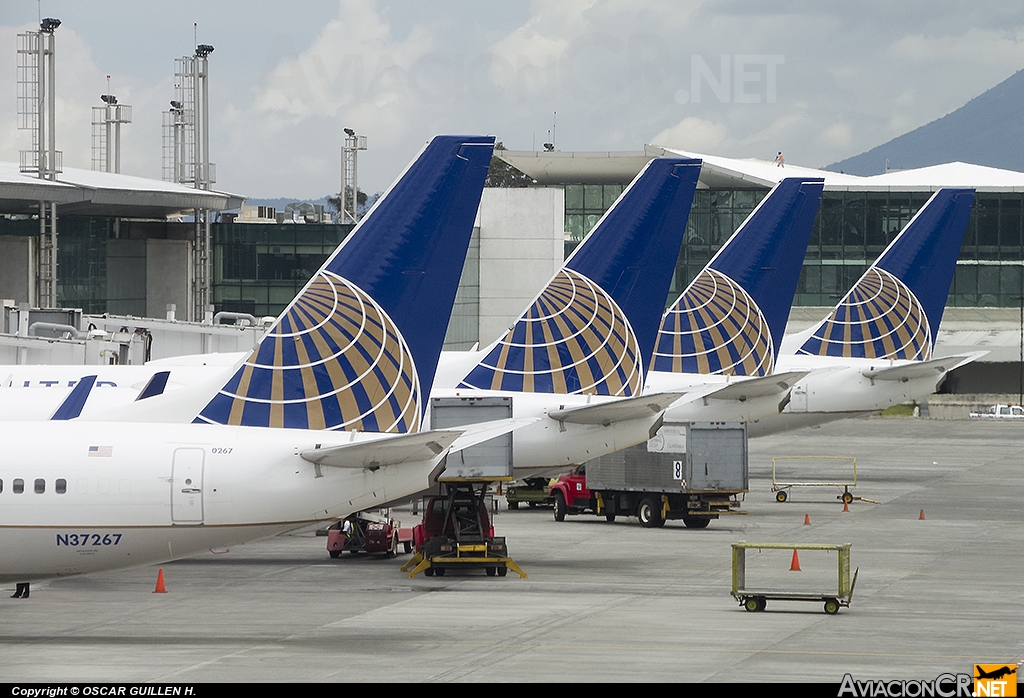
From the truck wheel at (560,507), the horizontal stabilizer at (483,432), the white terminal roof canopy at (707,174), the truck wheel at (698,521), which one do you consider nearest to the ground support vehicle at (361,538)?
the truck wheel at (560,507)

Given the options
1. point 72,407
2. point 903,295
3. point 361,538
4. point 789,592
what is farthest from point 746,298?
point 72,407

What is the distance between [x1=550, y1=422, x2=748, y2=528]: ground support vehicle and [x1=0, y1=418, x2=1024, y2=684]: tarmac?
69 centimetres

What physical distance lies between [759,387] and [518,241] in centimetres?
4566

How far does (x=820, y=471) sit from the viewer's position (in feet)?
208

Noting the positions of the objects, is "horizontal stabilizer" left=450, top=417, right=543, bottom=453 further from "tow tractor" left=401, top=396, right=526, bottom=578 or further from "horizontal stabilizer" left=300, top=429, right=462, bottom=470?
"tow tractor" left=401, top=396, right=526, bottom=578

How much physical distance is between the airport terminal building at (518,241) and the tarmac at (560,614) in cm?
3992

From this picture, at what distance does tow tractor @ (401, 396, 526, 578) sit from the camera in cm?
3331

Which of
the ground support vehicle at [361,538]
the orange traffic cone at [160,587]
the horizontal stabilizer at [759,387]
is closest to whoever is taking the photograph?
the orange traffic cone at [160,587]

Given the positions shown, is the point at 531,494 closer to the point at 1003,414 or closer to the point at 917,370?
the point at 917,370

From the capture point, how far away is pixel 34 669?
21.7 metres

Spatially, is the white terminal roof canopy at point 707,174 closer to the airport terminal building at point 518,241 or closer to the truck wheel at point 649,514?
the airport terminal building at point 518,241

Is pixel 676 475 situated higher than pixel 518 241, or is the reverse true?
pixel 518 241

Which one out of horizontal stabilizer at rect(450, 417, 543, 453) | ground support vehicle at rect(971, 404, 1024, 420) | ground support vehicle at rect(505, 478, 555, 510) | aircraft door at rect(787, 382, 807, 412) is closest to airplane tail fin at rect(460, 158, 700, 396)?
horizontal stabilizer at rect(450, 417, 543, 453)

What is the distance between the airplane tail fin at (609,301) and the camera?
37.0 metres
